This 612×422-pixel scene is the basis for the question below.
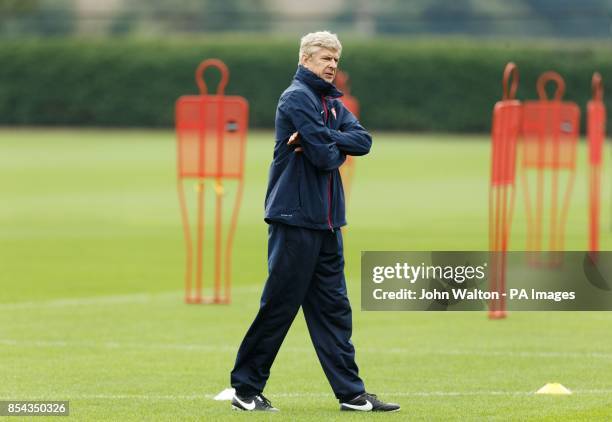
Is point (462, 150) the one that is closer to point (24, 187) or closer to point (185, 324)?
point (24, 187)

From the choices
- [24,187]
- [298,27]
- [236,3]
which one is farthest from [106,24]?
[24,187]

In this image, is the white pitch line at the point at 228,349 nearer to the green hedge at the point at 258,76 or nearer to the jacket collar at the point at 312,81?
the jacket collar at the point at 312,81

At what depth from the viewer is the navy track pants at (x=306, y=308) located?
838cm

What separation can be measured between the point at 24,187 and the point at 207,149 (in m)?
19.0

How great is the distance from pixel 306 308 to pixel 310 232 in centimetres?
48

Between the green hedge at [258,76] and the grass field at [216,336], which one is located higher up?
the green hedge at [258,76]

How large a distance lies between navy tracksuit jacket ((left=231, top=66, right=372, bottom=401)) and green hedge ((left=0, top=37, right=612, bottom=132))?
4815cm

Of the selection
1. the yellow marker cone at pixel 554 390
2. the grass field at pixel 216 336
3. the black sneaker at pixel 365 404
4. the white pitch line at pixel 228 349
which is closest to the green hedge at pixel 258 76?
the grass field at pixel 216 336

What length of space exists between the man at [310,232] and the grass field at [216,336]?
286 mm

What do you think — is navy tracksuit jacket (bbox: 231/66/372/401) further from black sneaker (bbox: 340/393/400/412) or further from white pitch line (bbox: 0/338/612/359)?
white pitch line (bbox: 0/338/612/359)

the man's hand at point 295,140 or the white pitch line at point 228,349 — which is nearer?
the man's hand at point 295,140

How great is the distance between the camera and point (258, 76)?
57500 millimetres

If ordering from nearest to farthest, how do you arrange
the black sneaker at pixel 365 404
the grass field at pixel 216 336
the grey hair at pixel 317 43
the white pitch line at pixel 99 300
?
the grey hair at pixel 317 43
the black sneaker at pixel 365 404
the grass field at pixel 216 336
the white pitch line at pixel 99 300

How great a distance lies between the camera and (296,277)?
8.38 meters
